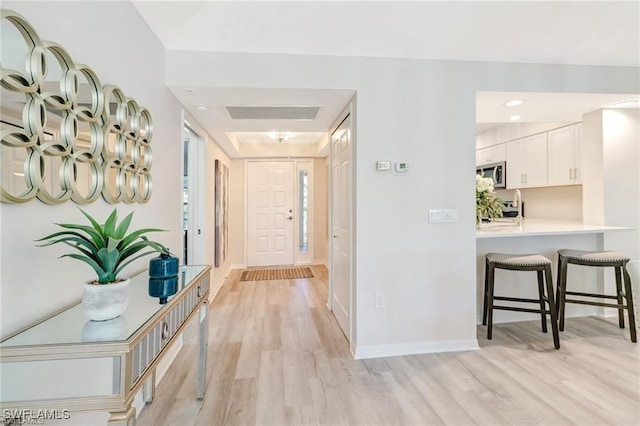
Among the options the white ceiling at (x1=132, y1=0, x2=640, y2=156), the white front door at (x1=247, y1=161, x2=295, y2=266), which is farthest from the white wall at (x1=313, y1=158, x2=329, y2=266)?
the white ceiling at (x1=132, y1=0, x2=640, y2=156)

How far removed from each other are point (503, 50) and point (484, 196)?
1272mm

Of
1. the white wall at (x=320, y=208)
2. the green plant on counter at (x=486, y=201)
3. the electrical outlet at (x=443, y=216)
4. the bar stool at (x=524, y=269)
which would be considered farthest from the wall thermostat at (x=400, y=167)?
the white wall at (x=320, y=208)

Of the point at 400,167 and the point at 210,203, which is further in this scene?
the point at 210,203

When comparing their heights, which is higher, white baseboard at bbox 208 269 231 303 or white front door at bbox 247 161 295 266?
white front door at bbox 247 161 295 266

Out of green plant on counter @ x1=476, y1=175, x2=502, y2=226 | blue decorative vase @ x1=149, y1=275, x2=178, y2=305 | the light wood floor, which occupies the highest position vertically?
green plant on counter @ x1=476, y1=175, x2=502, y2=226

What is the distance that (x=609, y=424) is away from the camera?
158cm

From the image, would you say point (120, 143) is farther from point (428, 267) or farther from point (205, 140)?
point (428, 267)

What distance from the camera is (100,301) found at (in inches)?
37.0

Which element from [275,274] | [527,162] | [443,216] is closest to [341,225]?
[443,216]

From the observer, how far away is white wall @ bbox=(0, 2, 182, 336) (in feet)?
3.11

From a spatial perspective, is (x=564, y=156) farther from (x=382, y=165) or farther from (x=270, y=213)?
(x=270, y=213)

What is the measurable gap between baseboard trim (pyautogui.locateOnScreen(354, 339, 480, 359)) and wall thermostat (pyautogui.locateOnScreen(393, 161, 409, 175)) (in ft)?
4.67

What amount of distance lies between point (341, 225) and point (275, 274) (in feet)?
8.50

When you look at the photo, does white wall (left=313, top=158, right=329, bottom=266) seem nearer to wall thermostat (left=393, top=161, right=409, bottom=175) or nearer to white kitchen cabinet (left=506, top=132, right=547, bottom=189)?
white kitchen cabinet (left=506, top=132, right=547, bottom=189)
